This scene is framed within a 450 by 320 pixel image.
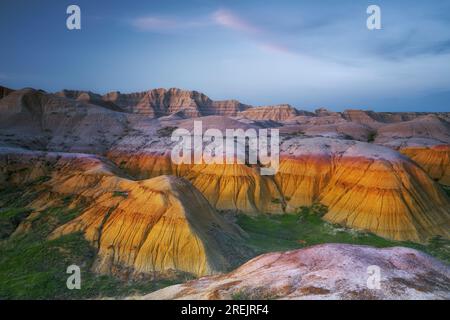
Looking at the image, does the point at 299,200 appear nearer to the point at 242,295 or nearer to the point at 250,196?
the point at 250,196

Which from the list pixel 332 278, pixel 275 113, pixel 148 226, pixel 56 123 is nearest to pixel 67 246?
pixel 148 226

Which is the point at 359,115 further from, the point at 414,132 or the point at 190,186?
the point at 190,186

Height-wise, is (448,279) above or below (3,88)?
below

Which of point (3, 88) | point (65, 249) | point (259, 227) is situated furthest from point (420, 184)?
point (3, 88)

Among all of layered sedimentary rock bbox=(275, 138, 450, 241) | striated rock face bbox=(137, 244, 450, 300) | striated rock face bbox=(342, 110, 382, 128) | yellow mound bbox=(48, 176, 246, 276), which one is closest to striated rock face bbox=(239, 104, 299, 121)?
striated rock face bbox=(342, 110, 382, 128)

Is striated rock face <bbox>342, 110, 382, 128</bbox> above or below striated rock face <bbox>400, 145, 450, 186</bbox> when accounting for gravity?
above

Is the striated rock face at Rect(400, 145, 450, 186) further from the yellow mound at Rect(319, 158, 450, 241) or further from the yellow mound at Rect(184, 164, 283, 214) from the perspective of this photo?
the yellow mound at Rect(184, 164, 283, 214)
